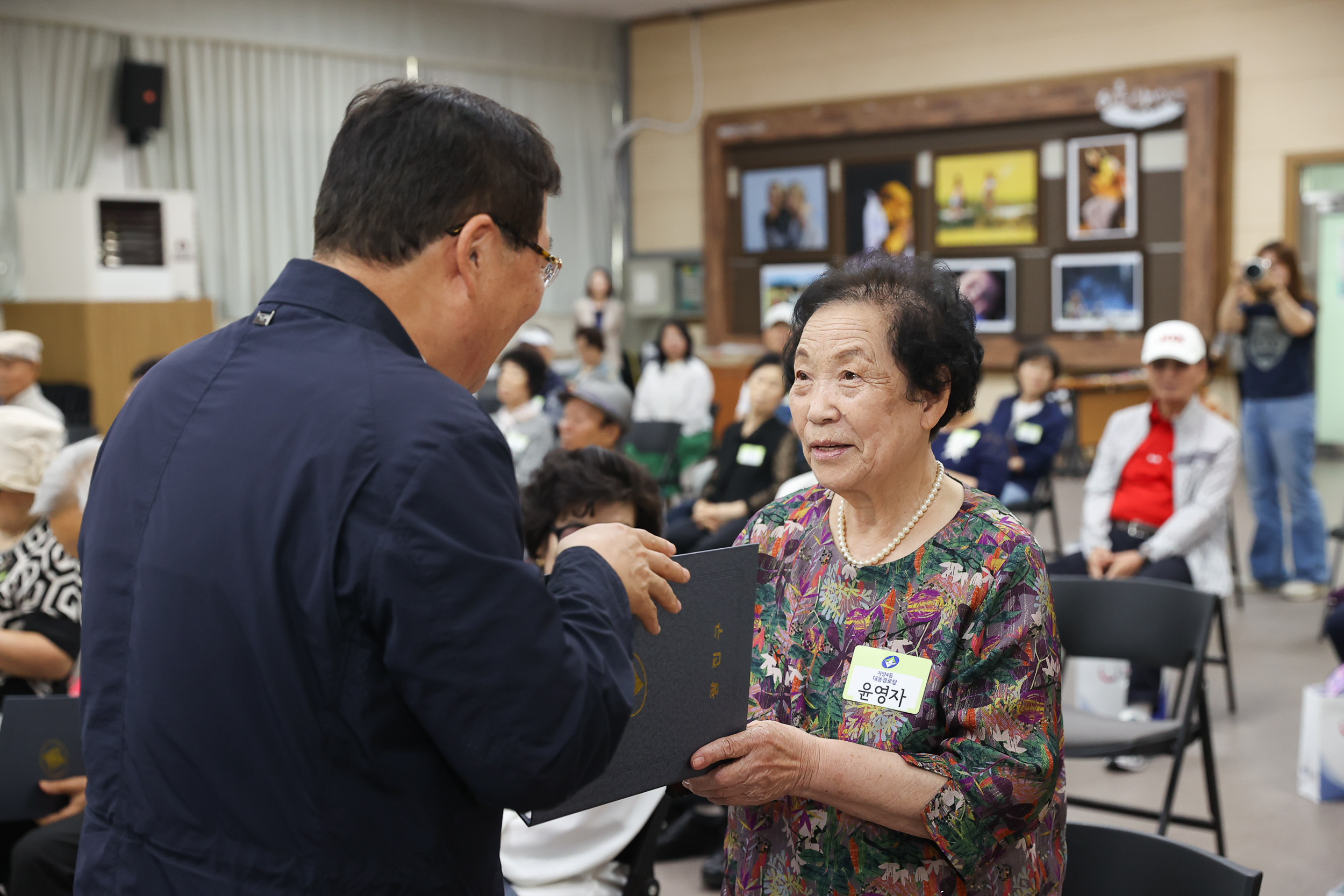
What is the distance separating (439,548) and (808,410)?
2.70ft

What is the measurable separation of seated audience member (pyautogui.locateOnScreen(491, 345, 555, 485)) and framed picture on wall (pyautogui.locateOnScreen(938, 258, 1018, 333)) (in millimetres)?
5974

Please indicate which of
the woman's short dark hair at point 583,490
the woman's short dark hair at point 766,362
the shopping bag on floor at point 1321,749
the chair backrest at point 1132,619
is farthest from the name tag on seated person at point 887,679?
the woman's short dark hair at point 766,362

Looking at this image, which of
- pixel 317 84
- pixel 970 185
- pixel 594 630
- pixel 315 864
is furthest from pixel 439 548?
pixel 317 84

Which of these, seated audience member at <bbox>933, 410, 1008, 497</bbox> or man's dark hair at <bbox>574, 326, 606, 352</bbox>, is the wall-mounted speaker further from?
seated audience member at <bbox>933, 410, 1008, 497</bbox>

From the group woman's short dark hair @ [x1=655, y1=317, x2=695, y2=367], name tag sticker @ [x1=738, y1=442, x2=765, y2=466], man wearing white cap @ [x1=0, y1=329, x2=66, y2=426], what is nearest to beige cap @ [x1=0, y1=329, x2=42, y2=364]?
man wearing white cap @ [x1=0, y1=329, x2=66, y2=426]

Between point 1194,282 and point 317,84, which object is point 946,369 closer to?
point 1194,282

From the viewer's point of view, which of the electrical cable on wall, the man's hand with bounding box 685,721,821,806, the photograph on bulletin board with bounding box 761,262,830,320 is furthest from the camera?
the electrical cable on wall

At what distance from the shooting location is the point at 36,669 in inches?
103

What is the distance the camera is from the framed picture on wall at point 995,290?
36.1 ft

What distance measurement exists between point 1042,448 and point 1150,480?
5.61ft

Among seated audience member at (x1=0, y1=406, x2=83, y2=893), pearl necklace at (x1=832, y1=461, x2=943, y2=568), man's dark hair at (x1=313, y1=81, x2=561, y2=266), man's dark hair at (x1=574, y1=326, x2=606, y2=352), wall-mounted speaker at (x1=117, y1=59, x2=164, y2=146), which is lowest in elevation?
seated audience member at (x1=0, y1=406, x2=83, y2=893)

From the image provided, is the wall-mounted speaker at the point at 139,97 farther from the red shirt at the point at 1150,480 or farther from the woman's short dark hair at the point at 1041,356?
the red shirt at the point at 1150,480

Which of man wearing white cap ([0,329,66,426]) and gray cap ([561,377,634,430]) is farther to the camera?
man wearing white cap ([0,329,66,426])

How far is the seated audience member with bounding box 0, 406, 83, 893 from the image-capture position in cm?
259
